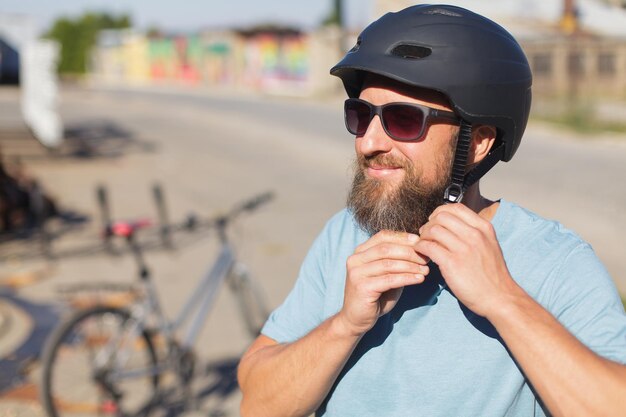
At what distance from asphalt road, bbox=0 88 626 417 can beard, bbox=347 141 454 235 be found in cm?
37

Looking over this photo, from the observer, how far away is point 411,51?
78.7 inches

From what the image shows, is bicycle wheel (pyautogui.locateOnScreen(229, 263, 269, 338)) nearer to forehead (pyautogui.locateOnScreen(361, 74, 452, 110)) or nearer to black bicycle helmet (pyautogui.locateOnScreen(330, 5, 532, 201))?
black bicycle helmet (pyautogui.locateOnScreen(330, 5, 532, 201))

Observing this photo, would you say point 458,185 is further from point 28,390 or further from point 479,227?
point 28,390

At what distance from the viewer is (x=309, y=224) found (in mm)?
9961

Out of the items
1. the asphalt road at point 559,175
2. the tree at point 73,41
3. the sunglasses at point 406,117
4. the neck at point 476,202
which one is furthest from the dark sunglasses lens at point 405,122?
the tree at point 73,41

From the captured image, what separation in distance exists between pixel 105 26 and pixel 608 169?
282ft

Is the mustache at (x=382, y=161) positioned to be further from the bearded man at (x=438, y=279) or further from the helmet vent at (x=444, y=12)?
the helmet vent at (x=444, y=12)

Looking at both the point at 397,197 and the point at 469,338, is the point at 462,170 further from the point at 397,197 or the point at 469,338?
the point at 469,338

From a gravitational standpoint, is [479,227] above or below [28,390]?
above

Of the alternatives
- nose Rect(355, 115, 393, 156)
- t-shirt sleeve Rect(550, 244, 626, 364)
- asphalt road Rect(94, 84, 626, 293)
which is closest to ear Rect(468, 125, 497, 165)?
nose Rect(355, 115, 393, 156)

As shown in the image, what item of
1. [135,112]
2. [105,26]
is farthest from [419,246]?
[105,26]

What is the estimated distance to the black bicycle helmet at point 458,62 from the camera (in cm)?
194

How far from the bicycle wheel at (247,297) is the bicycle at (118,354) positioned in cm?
24

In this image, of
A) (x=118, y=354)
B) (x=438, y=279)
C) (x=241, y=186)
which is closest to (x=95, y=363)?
(x=118, y=354)
